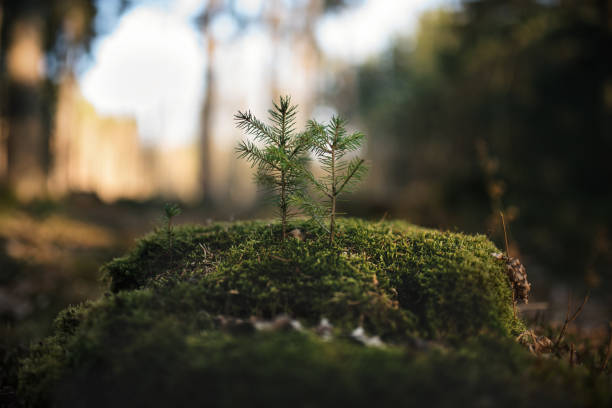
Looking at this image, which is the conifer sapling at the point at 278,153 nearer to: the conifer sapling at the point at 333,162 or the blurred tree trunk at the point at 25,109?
the conifer sapling at the point at 333,162

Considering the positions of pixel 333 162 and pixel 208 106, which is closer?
pixel 333 162

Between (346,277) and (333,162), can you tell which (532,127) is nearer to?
(333,162)

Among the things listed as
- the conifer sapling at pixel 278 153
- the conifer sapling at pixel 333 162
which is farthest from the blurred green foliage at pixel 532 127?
the conifer sapling at pixel 278 153

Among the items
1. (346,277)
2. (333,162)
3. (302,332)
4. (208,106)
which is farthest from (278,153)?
(208,106)

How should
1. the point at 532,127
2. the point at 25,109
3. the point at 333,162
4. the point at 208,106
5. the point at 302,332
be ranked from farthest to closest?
1. the point at 208,106
2. the point at 532,127
3. the point at 25,109
4. the point at 333,162
5. the point at 302,332

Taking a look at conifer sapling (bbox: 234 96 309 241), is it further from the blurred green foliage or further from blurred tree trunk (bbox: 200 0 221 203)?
blurred tree trunk (bbox: 200 0 221 203)

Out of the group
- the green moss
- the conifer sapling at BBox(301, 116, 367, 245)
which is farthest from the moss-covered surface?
the conifer sapling at BBox(301, 116, 367, 245)
